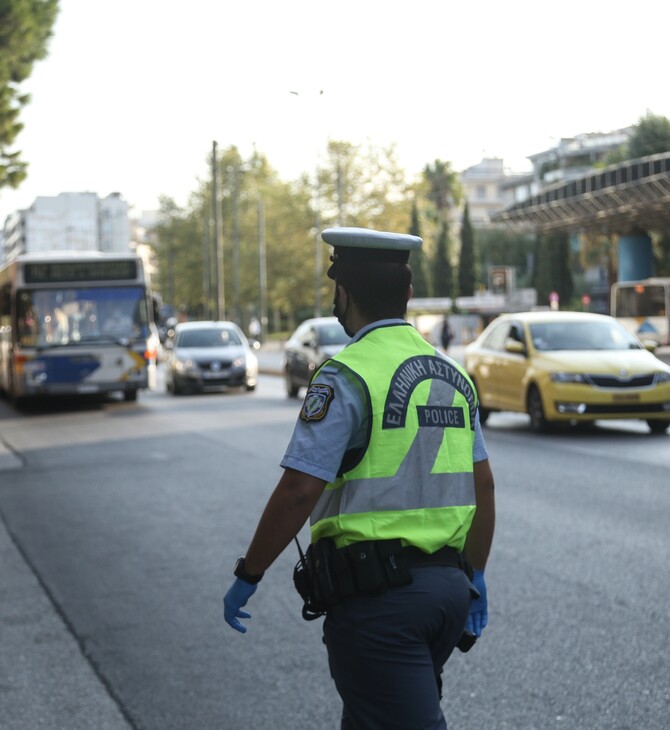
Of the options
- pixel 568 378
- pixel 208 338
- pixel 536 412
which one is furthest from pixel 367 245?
pixel 208 338

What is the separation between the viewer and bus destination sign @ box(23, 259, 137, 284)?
2339cm

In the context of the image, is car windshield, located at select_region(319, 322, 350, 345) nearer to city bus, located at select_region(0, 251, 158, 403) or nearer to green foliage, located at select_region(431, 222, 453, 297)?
city bus, located at select_region(0, 251, 158, 403)

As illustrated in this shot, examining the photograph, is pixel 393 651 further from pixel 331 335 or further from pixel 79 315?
pixel 331 335

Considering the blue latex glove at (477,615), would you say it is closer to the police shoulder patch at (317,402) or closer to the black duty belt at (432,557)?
the black duty belt at (432,557)

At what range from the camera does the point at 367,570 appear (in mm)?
2941

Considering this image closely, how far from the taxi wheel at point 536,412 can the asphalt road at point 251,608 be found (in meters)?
2.75

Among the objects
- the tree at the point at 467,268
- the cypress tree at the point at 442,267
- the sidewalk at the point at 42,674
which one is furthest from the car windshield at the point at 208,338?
the tree at the point at 467,268

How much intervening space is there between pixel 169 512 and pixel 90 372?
1320 cm

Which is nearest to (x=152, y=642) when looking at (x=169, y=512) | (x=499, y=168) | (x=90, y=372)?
(x=169, y=512)

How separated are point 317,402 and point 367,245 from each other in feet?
1.36

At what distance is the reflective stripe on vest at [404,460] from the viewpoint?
2.99 m

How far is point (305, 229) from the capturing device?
75.1 meters

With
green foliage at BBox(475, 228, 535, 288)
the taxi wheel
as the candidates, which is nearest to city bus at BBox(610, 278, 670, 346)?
the taxi wheel

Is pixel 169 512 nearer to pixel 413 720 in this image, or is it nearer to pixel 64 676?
pixel 64 676
